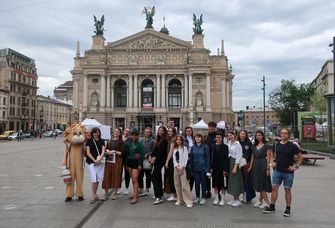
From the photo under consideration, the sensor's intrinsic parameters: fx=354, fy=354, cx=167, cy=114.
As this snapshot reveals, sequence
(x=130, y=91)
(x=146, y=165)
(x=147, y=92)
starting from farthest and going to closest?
(x=147, y=92)
(x=130, y=91)
(x=146, y=165)

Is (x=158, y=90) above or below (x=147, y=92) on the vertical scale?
above

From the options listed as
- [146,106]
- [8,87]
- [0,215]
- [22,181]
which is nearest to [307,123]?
[22,181]

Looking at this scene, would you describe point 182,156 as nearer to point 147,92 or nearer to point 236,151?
point 236,151

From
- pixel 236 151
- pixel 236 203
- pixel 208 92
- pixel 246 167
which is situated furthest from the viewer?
pixel 208 92

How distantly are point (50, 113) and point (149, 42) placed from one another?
2098 inches

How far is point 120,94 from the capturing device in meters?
79.6

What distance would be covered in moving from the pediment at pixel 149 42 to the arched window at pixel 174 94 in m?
8.06

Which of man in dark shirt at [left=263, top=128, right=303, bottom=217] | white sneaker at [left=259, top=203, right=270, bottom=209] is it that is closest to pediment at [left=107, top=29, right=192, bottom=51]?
white sneaker at [left=259, top=203, right=270, bottom=209]

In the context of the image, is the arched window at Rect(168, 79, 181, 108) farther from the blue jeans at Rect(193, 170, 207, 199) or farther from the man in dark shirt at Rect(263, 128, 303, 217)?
the man in dark shirt at Rect(263, 128, 303, 217)

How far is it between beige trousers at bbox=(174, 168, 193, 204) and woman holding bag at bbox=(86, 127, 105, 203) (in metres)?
2.14

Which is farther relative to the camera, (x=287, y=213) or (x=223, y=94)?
(x=223, y=94)

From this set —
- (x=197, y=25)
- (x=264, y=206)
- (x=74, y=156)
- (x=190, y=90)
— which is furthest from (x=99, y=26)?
(x=264, y=206)

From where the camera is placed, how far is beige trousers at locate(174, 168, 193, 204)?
948cm

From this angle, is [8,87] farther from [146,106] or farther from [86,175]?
[86,175]
